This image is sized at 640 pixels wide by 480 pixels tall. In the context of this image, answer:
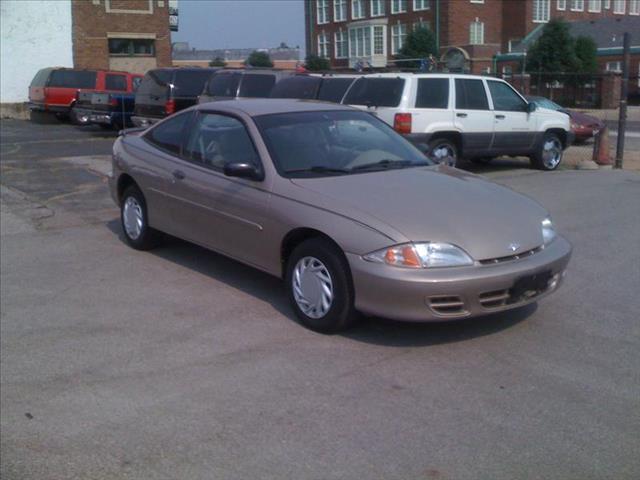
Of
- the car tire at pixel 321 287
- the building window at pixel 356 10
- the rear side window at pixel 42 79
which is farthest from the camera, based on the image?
the building window at pixel 356 10

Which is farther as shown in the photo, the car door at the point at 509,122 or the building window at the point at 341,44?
the building window at the point at 341,44

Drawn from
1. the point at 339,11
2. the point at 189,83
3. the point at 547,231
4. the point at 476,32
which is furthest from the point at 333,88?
the point at 339,11

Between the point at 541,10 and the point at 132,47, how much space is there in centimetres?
4554

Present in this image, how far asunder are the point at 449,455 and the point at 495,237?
6.39 ft

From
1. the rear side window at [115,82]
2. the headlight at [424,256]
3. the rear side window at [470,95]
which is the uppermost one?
the rear side window at [115,82]

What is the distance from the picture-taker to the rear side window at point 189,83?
18.9m

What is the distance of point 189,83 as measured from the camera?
19109 mm

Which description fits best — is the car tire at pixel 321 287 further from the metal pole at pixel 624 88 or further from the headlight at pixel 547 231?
the metal pole at pixel 624 88

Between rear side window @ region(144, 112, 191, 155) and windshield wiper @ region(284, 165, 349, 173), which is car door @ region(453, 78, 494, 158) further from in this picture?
windshield wiper @ region(284, 165, 349, 173)

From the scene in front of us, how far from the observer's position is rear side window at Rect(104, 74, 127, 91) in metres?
26.6

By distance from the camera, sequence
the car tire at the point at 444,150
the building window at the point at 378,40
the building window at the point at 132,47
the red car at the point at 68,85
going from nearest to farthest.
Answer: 1. the car tire at the point at 444,150
2. the red car at the point at 68,85
3. the building window at the point at 132,47
4. the building window at the point at 378,40

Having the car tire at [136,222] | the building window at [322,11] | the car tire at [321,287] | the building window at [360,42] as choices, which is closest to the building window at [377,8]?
the building window at [360,42]

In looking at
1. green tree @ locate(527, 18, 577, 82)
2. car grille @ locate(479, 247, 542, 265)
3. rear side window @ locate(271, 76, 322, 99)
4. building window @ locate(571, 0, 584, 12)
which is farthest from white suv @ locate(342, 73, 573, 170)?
building window @ locate(571, 0, 584, 12)

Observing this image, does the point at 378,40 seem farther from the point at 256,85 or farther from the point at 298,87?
the point at 298,87
